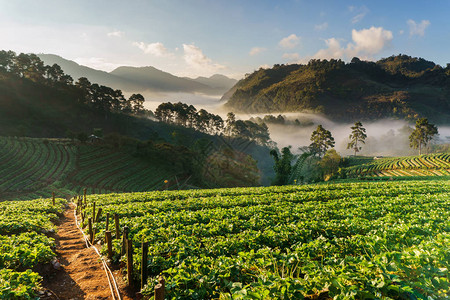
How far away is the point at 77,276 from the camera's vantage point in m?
7.09

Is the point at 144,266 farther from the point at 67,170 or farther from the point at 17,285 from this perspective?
the point at 67,170

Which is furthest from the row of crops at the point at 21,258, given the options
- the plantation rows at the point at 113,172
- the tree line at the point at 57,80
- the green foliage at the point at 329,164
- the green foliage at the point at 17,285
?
the tree line at the point at 57,80

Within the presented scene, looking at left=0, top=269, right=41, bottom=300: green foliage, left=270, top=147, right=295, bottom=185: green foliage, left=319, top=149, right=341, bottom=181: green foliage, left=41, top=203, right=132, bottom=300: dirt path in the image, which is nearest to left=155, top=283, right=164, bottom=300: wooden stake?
left=41, top=203, right=132, bottom=300: dirt path

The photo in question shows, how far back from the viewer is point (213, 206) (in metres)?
15.2

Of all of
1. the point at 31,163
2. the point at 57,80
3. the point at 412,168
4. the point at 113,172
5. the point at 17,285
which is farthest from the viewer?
the point at 57,80

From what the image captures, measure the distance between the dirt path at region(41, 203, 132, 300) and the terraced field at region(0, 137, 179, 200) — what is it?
3987 cm

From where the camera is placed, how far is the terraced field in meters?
42.7

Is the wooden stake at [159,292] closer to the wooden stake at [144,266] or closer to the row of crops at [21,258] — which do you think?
the wooden stake at [144,266]

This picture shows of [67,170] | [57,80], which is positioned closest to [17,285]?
[67,170]

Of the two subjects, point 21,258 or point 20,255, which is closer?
point 21,258

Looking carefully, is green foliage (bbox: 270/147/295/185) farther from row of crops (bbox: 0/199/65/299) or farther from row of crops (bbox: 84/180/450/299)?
row of crops (bbox: 0/199/65/299)

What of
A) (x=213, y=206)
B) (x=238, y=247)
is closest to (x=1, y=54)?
(x=213, y=206)

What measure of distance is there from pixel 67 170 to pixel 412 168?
8718cm

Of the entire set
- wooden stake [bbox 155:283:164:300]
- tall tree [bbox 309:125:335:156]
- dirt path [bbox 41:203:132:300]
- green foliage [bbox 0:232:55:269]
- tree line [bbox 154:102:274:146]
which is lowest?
dirt path [bbox 41:203:132:300]
